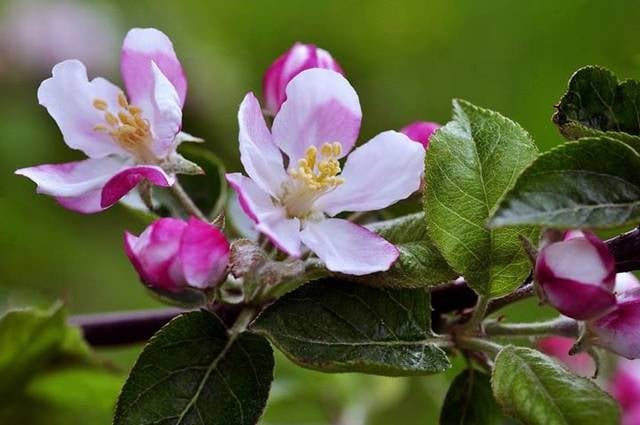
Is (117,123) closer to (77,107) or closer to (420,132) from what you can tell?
(77,107)

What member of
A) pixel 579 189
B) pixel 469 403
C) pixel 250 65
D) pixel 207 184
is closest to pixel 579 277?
pixel 579 189

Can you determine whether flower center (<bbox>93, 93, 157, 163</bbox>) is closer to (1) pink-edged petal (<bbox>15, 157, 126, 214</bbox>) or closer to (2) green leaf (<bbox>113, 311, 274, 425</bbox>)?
(1) pink-edged petal (<bbox>15, 157, 126, 214</bbox>)

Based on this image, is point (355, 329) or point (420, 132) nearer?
point (355, 329)

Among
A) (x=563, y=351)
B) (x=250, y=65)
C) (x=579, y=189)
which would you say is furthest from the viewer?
(x=250, y=65)

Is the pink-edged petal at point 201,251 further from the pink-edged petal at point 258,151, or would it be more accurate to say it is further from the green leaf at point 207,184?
the green leaf at point 207,184

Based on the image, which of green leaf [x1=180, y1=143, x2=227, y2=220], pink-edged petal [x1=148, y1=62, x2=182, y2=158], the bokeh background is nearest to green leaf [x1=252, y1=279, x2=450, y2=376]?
pink-edged petal [x1=148, y1=62, x2=182, y2=158]

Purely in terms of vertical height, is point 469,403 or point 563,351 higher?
point 469,403
